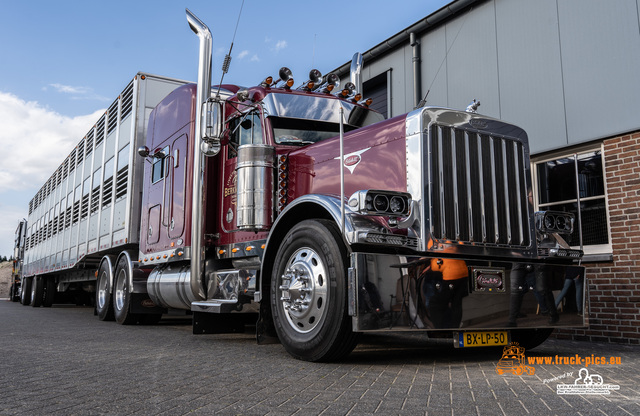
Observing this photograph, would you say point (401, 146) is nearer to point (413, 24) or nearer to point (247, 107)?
point (247, 107)

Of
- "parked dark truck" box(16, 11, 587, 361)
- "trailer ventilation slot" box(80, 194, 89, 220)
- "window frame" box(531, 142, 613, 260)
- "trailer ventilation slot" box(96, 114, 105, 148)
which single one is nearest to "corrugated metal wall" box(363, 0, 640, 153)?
"window frame" box(531, 142, 613, 260)

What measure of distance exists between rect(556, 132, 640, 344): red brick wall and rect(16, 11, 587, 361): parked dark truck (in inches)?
72.6

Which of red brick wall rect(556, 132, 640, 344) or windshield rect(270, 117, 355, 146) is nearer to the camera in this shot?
windshield rect(270, 117, 355, 146)

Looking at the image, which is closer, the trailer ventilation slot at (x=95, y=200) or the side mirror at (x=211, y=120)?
the side mirror at (x=211, y=120)

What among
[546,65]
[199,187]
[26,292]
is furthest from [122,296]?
[26,292]

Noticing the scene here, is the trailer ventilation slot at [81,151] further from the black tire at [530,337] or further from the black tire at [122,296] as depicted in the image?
the black tire at [530,337]

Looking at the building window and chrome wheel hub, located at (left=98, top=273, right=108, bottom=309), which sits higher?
the building window

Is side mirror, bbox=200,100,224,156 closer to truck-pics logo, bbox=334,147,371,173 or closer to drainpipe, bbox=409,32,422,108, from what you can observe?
truck-pics logo, bbox=334,147,371,173

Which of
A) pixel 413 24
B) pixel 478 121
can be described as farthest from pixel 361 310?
pixel 413 24

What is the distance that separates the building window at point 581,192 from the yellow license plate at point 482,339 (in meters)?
3.01

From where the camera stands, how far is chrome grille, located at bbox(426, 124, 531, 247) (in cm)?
453

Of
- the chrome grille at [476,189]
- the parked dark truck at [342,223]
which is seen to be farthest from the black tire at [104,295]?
the chrome grille at [476,189]

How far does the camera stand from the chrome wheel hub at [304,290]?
177 inches

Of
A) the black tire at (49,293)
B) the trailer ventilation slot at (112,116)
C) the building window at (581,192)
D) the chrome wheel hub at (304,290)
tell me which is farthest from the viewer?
the black tire at (49,293)
